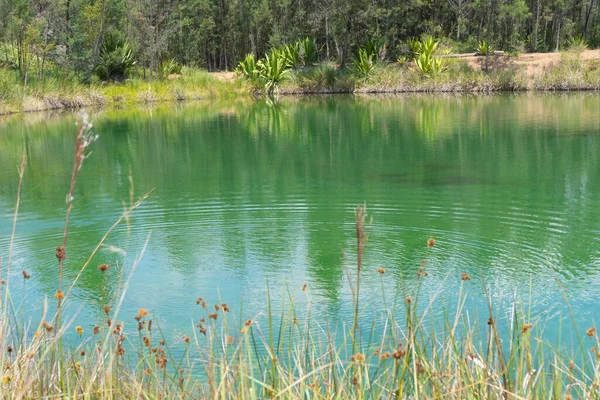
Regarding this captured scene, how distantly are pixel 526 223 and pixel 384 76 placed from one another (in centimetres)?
2658

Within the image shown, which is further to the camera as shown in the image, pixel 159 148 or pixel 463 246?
pixel 159 148

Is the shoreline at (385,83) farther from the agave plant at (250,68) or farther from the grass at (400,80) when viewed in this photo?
the agave plant at (250,68)

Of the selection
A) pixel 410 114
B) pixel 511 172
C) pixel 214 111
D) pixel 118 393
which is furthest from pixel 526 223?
pixel 214 111

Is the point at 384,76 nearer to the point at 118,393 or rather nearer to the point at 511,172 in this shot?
the point at 511,172

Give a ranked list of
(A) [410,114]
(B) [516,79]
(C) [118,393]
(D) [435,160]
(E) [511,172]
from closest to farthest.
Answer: (C) [118,393]
(E) [511,172]
(D) [435,160]
(A) [410,114]
(B) [516,79]

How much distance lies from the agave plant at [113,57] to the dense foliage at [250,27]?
0.51 ft

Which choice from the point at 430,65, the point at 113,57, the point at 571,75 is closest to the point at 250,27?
the point at 113,57

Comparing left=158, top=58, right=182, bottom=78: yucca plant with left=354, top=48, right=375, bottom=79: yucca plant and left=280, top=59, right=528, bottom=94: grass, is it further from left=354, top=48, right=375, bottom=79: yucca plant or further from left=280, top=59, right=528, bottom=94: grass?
left=354, top=48, right=375, bottom=79: yucca plant

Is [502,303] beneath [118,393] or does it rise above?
beneath

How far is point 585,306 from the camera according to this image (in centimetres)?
540

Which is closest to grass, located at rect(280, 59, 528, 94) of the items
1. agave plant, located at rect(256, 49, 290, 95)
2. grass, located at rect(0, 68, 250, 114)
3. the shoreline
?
the shoreline

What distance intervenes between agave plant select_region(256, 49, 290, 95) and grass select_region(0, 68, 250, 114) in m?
0.95

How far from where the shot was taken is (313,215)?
28.5 ft

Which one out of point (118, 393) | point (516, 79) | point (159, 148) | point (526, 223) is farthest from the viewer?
point (516, 79)
